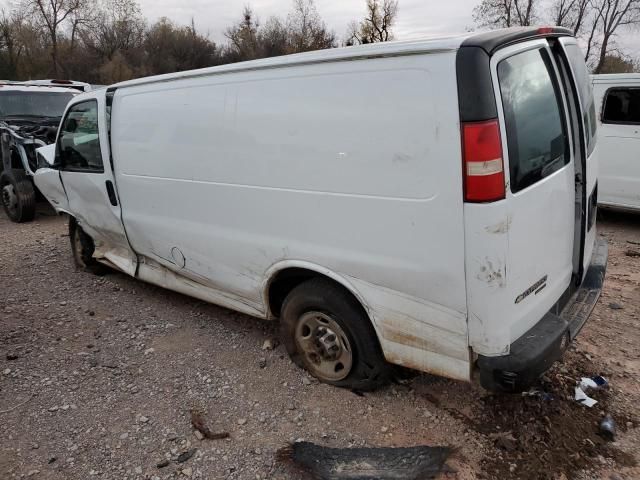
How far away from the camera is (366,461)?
254 centimetres

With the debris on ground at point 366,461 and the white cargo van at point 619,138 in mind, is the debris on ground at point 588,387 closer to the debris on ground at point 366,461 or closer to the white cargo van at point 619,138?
the debris on ground at point 366,461

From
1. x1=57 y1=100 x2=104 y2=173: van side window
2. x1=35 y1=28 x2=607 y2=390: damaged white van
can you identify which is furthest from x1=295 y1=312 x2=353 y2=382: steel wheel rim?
x1=57 y1=100 x2=104 y2=173: van side window

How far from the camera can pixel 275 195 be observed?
9.45ft

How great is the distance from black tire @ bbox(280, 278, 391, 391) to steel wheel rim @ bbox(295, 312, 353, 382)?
0.02m

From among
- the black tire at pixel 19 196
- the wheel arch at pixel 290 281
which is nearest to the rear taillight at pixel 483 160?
the wheel arch at pixel 290 281

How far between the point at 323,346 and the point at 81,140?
9.95 ft

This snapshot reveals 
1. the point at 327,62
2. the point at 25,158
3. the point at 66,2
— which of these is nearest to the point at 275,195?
the point at 327,62

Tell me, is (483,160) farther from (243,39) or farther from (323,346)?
(243,39)

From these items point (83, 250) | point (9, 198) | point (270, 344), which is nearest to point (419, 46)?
point (270, 344)

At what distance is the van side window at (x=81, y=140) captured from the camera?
4266mm

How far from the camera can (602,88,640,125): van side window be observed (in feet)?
20.6

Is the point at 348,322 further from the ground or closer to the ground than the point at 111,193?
closer to the ground

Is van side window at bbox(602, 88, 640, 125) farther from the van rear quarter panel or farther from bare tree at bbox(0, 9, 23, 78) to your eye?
bare tree at bbox(0, 9, 23, 78)

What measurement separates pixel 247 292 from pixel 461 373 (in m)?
1.53
